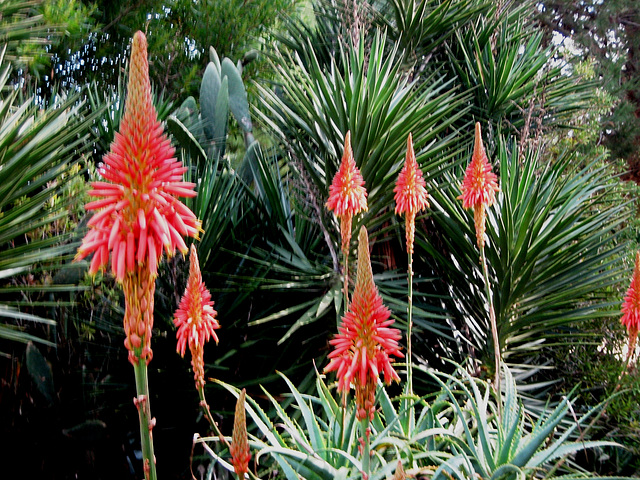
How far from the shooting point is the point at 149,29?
293 inches

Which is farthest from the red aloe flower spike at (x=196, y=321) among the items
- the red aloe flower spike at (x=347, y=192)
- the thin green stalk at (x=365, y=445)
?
the red aloe flower spike at (x=347, y=192)

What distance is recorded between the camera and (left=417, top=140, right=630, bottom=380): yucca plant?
3.86 m

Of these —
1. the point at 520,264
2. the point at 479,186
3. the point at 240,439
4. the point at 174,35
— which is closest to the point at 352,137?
the point at 520,264

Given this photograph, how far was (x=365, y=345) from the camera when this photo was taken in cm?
166

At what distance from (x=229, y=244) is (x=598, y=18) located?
31.5 ft

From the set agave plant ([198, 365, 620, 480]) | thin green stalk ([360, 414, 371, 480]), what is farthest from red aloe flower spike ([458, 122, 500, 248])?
thin green stalk ([360, 414, 371, 480])

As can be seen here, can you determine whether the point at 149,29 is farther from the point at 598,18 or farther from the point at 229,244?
the point at 598,18

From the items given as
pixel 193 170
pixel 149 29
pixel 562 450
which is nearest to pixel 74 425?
pixel 193 170

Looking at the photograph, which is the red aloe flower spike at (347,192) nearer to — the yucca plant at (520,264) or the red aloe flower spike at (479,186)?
the red aloe flower spike at (479,186)

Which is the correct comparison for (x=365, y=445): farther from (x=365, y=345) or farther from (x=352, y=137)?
(x=352, y=137)

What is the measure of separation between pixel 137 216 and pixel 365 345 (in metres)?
0.73

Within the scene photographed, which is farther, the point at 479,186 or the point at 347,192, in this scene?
the point at 479,186

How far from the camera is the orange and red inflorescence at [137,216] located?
1.21 m

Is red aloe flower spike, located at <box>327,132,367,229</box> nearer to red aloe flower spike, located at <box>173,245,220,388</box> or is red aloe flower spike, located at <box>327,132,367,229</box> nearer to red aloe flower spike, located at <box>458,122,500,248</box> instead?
red aloe flower spike, located at <box>458,122,500,248</box>
